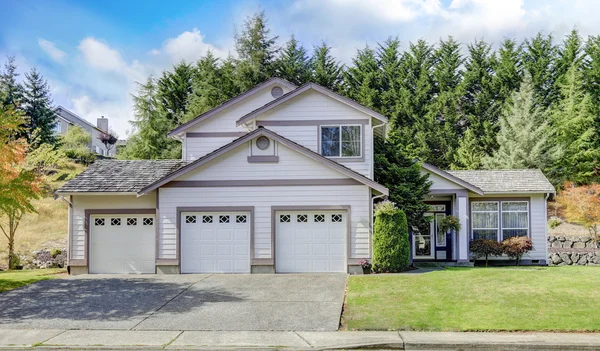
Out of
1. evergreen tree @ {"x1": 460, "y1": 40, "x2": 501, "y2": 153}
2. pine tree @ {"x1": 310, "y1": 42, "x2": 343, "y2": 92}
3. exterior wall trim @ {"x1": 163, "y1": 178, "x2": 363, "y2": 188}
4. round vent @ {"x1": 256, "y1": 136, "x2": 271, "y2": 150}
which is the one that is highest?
pine tree @ {"x1": 310, "y1": 42, "x2": 343, "y2": 92}

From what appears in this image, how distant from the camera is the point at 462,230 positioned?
2127 centimetres

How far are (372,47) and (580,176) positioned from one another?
2078 cm

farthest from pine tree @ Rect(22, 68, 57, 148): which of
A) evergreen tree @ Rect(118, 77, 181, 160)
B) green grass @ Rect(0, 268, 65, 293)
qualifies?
green grass @ Rect(0, 268, 65, 293)

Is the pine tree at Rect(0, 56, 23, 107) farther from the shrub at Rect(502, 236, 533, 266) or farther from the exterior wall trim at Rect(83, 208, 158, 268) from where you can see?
the shrub at Rect(502, 236, 533, 266)

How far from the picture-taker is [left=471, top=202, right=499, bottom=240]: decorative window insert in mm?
22188

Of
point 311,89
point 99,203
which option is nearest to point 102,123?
point 99,203

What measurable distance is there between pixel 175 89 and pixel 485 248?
32699 millimetres

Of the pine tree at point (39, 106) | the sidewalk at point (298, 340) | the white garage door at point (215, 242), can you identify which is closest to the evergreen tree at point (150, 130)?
the pine tree at point (39, 106)

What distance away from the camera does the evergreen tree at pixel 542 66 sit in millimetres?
39438

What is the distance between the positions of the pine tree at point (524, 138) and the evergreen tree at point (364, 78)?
34.2 ft

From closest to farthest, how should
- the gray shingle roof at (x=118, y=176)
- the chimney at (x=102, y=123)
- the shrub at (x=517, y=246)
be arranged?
the gray shingle roof at (x=118, y=176) → the shrub at (x=517, y=246) → the chimney at (x=102, y=123)

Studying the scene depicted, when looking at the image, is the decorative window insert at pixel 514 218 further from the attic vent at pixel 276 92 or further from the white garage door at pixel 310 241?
the attic vent at pixel 276 92

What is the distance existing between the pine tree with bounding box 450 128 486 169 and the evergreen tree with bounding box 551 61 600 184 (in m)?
5.29

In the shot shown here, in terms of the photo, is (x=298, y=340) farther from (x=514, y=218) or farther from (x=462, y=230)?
(x=514, y=218)
